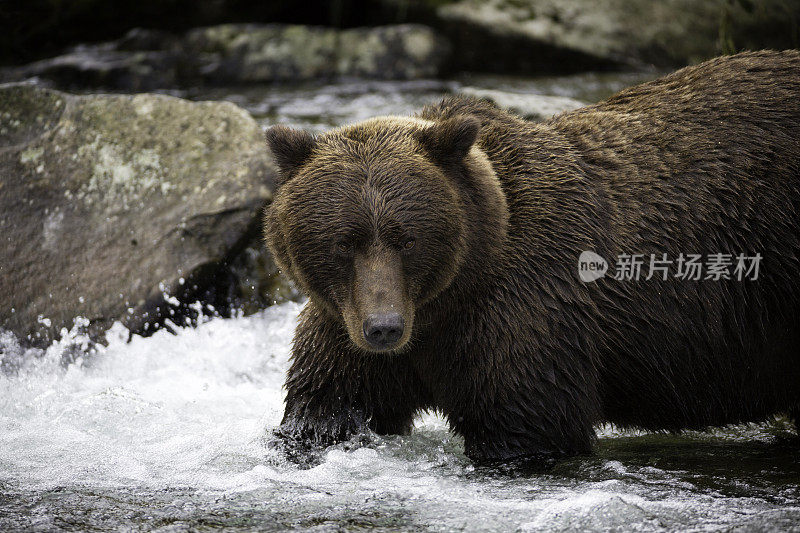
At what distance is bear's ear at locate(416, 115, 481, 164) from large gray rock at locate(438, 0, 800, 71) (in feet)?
32.7

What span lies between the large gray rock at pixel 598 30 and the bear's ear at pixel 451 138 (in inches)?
393

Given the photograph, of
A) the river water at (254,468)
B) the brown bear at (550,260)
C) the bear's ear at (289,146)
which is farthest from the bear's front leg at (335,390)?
the bear's ear at (289,146)

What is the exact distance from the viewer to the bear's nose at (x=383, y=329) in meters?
4.87

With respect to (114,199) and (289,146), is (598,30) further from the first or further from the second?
(289,146)

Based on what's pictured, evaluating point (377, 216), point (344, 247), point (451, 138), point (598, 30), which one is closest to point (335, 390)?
point (344, 247)

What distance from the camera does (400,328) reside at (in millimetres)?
4914

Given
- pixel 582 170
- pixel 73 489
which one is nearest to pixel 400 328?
pixel 582 170

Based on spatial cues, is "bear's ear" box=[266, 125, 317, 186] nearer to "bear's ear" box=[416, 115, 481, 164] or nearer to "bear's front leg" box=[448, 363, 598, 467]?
"bear's ear" box=[416, 115, 481, 164]

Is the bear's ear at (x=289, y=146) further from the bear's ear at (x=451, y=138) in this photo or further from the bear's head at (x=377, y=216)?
the bear's ear at (x=451, y=138)

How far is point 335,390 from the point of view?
19.3 feet

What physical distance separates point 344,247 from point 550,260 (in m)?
1.31

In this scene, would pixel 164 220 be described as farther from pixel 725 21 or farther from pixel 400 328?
pixel 725 21

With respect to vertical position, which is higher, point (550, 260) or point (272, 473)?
point (550, 260)

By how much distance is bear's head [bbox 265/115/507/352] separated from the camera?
5.07 metres
